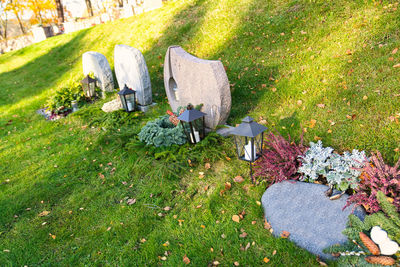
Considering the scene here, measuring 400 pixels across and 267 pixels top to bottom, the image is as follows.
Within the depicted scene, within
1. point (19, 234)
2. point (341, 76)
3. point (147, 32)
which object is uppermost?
point (147, 32)

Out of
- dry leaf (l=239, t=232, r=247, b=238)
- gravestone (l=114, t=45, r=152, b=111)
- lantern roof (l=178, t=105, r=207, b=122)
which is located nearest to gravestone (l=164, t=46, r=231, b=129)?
lantern roof (l=178, t=105, r=207, b=122)

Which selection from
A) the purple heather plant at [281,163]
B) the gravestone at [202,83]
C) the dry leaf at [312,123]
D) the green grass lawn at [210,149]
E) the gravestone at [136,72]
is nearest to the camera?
the green grass lawn at [210,149]

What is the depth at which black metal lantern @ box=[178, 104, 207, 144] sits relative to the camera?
448cm

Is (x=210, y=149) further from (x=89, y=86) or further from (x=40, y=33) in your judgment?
(x=40, y=33)

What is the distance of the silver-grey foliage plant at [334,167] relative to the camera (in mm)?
3199

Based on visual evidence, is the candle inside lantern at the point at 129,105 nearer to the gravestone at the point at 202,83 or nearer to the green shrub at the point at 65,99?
the gravestone at the point at 202,83

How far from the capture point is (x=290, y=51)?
6844mm

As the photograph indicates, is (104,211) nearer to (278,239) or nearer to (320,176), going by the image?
(278,239)

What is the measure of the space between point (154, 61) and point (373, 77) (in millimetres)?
6664

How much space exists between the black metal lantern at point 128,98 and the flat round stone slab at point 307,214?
451 cm

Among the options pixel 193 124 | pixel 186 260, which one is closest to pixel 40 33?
pixel 193 124

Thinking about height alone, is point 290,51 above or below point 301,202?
above

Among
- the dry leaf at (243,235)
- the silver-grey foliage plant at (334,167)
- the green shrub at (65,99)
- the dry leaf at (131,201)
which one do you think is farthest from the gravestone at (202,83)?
the green shrub at (65,99)

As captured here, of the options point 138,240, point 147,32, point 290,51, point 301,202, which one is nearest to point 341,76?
point 290,51
